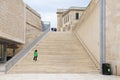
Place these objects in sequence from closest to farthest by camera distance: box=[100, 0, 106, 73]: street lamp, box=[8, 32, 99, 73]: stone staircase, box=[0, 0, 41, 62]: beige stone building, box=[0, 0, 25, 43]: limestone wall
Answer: box=[100, 0, 106, 73]: street lamp, box=[8, 32, 99, 73]: stone staircase, box=[0, 0, 25, 43]: limestone wall, box=[0, 0, 41, 62]: beige stone building

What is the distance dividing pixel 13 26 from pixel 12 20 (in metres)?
0.91

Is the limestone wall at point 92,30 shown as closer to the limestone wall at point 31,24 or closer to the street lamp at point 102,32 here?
the street lamp at point 102,32

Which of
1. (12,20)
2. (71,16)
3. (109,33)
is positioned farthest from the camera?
(71,16)

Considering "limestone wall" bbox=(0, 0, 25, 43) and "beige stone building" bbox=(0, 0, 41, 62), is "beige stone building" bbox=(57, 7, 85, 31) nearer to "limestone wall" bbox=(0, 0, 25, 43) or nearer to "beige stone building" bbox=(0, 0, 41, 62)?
"beige stone building" bbox=(0, 0, 41, 62)

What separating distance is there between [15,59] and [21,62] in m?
0.61

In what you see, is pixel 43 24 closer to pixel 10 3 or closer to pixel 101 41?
pixel 10 3

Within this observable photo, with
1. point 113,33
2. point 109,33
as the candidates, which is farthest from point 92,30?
point 113,33

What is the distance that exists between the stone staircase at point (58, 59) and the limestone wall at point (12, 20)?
13.0 feet

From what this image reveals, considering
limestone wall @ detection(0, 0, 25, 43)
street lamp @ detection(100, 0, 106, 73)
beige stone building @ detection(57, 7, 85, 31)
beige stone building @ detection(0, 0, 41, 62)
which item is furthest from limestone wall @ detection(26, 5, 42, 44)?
street lamp @ detection(100, 0, 106, 73)

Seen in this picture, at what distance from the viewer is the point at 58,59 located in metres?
21.5

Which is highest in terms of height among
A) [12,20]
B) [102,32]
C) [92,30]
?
[12,20]

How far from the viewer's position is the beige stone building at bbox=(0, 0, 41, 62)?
2805 centimetres

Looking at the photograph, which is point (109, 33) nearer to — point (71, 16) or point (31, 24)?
point (31, 24)

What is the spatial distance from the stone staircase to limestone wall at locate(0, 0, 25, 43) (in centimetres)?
397
